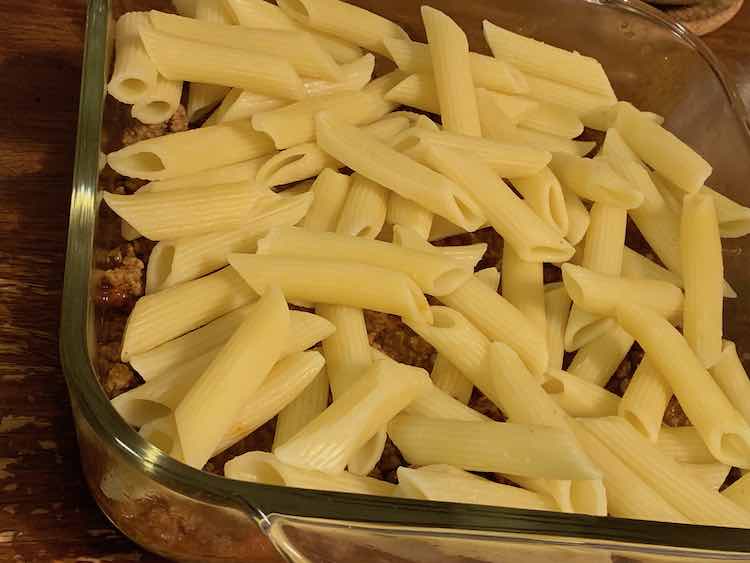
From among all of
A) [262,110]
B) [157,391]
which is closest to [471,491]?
[157,391]

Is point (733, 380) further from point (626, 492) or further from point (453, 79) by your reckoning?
point (453, 79)

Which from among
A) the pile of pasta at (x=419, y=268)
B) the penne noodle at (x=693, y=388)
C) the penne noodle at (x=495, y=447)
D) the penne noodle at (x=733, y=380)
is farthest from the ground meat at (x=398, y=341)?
the penne noodle at (x=733, y=380)

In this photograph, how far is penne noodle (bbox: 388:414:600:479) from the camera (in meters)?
0.89

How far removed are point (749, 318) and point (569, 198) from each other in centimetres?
30

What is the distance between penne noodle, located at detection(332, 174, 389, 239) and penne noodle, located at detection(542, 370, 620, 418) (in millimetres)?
264

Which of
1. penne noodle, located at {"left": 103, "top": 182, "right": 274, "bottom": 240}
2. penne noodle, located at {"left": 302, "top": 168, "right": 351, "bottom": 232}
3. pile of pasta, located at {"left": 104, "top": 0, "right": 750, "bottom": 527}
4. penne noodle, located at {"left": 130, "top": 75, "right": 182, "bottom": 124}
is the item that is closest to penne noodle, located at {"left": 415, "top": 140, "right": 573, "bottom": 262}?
pile of pasta, located at {"left": 104, "top": 0, "right": 750, "bottom": 527}

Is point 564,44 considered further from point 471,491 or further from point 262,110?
point 471,491

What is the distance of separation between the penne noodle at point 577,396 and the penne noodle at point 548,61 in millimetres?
482

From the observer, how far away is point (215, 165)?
3.71ft

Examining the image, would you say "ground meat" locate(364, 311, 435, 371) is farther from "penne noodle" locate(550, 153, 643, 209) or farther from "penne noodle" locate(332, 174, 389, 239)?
"penne noodle" locate(550, 153, 643, 209)

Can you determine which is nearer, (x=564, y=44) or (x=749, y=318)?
(x=749, y=318)

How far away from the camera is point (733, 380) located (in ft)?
3.56

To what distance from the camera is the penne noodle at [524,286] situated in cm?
110

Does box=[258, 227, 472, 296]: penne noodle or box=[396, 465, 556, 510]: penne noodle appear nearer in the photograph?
box=[396, 465, 556, 510]: penne noodle
